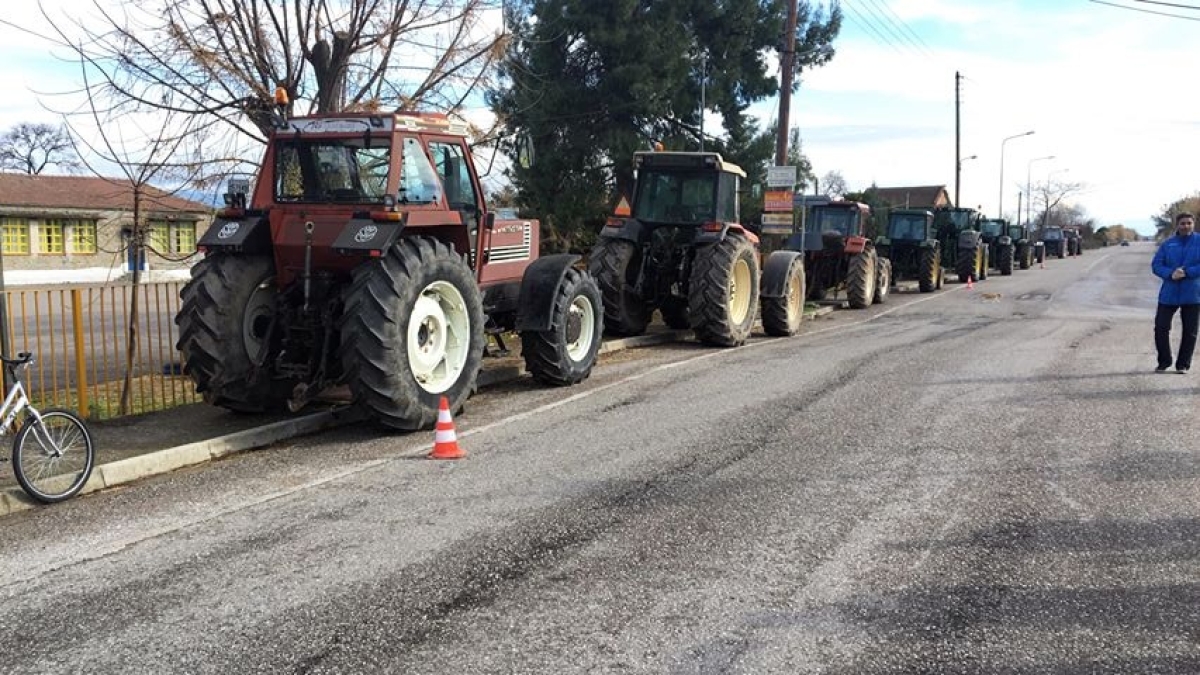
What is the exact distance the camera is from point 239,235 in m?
7.72

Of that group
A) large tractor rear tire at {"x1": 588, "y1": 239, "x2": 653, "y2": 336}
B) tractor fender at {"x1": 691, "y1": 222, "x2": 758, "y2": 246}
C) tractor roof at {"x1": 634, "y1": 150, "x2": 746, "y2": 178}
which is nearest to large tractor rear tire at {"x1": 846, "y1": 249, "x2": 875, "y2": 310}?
tractor roof at {"x1": 634, "y1": 150, "x2": 746, "y2": 178}

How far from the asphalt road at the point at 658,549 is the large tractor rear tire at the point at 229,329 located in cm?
80

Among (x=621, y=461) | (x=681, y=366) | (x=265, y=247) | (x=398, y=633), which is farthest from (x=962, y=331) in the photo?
(x=398, y=633)

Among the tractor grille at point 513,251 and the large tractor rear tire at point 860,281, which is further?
the large tractor rear tire at point 860,281

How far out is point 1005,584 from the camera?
4273mm

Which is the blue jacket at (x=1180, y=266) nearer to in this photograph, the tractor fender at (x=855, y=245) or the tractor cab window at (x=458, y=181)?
the tractor cab window at (x=458, y=181)

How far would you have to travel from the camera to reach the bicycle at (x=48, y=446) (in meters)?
5.79

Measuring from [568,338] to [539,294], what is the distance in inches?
30.9

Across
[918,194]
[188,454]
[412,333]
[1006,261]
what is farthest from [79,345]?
[918,194]

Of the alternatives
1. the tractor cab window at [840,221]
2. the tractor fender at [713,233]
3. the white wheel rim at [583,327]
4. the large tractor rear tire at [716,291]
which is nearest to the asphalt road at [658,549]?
the white wheel rim at [583,327]

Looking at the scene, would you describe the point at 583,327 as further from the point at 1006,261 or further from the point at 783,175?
the point at 1006,261

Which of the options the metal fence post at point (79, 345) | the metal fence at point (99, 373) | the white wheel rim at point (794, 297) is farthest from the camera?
the white wheel rim at point (794, 297)

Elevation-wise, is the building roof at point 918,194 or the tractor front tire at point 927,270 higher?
the building roof at point 918,194

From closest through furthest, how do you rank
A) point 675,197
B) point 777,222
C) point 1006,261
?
point 675,197 → point 777,222 → point 1006,261
